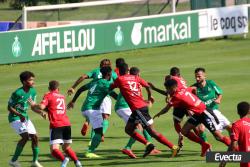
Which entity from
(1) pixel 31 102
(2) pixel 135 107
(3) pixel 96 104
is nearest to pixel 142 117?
(2) pixel 135 107

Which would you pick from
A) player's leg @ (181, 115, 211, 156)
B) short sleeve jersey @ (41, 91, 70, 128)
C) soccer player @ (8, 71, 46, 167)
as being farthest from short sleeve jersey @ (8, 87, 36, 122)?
player's leg @ (181, 115, 211, 156)

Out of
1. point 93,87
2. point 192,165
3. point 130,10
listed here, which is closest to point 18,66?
point 130,10

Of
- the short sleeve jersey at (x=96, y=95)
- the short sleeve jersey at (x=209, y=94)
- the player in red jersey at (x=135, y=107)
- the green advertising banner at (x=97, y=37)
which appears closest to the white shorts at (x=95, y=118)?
the short sleeve jersey at (x=96, y=95)

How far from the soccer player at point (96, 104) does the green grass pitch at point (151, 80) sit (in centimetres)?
43

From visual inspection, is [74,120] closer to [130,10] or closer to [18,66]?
[18,66]

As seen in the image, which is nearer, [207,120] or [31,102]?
[31,102]

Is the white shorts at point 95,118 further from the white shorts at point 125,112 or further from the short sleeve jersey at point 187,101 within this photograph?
the short sleeve jersey at point 187,101

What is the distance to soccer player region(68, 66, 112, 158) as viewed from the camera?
21766 millimetres

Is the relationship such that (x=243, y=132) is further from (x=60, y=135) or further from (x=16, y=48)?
(x=16, y=48)

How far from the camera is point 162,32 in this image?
4656cm

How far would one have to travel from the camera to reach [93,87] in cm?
2227

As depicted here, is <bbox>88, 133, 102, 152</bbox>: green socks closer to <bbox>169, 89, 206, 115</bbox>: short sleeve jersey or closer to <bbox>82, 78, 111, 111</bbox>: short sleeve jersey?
<bbox>82, 78, 111, 111</bbox>: short sleeve jersey

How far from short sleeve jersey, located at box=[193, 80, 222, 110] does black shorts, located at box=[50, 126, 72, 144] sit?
385cm

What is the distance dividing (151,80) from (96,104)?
1438cm
